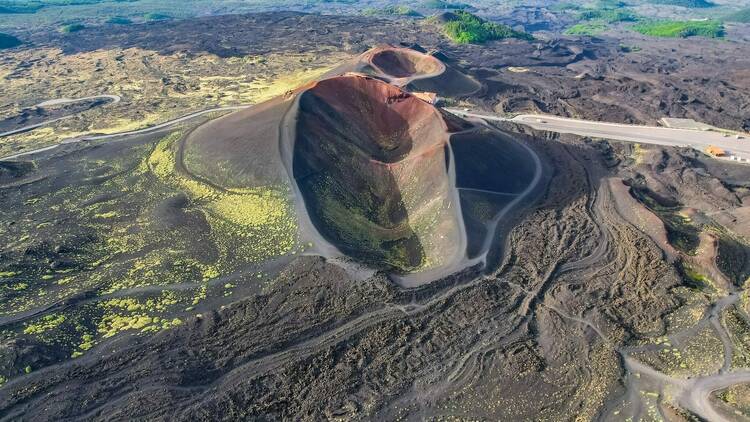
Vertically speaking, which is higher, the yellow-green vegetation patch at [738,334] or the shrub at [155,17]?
the shrub at [155,17]

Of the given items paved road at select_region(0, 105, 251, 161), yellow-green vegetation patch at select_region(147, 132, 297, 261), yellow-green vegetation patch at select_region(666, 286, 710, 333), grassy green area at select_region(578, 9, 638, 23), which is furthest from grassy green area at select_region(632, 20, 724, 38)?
yellow-green vegetation patch at select_region(147, 132, 297, 261)

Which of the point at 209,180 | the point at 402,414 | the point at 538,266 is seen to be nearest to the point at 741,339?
the point at 538,266

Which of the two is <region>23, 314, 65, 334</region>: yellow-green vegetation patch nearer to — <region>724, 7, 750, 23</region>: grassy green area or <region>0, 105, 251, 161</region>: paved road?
<region>0, 105, 251, 161</region>: paved road

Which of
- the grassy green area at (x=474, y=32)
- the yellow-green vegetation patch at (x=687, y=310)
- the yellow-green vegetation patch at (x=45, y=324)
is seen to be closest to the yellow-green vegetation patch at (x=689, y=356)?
the yellow-green vegetation patch at (x=687, y=310)

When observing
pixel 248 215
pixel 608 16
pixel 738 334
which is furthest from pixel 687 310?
pixel 608 16

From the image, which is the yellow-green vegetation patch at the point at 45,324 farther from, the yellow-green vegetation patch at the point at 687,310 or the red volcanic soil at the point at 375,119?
the yellow-green vegetation patch at the point at 687,310

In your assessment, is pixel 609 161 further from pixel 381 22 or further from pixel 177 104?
pixel 381 22
